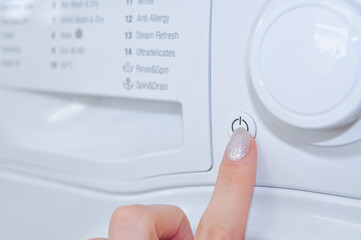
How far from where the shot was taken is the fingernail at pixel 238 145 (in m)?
0.39

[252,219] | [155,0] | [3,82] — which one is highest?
[155,0]

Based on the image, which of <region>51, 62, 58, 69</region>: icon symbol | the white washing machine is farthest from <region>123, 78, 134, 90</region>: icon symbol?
<region>51, 62, 58, 69</region>: icon symbol

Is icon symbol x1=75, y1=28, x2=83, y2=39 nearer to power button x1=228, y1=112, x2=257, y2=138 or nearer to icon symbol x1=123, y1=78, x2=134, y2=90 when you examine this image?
icon symbol x1=123, y1=78, x2=134, y2=90

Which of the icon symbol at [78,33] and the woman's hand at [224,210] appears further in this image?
the icon symbol at [78,33]

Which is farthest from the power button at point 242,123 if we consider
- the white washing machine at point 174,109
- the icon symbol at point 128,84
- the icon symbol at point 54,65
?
the icon symbol at point 54,65

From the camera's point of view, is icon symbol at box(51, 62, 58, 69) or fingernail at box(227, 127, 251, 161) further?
icon symbol at box(51, 62, 58, 69)

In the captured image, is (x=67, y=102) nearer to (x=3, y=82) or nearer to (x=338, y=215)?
(x=3, y=82)

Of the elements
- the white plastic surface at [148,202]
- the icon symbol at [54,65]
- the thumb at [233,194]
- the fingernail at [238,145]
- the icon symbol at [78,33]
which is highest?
the icon symbol at [78,33]

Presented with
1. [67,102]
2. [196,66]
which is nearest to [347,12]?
[196,66]

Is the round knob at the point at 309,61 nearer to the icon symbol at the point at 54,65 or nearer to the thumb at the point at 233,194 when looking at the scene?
the thumb at the point at 233,194

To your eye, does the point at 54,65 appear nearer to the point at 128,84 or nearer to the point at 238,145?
the point at 128,84

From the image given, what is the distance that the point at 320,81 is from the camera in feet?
1.16

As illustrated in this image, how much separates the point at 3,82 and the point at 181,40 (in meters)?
0.31

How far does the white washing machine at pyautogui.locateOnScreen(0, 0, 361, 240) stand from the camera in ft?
1.19
